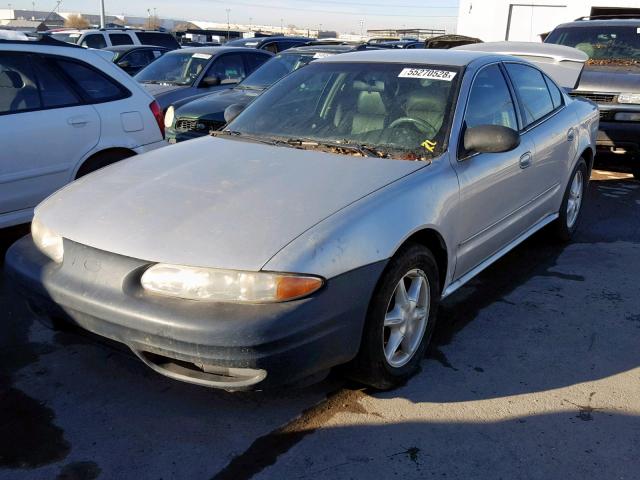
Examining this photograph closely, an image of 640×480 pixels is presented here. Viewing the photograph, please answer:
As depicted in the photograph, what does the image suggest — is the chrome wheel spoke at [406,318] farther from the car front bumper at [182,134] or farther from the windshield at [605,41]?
the windshield at [605,41]

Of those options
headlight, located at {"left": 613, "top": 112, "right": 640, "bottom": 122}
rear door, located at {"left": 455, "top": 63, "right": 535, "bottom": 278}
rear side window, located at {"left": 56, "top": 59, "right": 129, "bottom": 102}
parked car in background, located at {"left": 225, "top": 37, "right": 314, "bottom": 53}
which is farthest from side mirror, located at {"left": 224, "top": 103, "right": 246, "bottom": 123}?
parked car in background, located at {"left": 225, "top": 37, "right": 314, "bottom": 53}

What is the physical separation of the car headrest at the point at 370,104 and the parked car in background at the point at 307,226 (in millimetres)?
17

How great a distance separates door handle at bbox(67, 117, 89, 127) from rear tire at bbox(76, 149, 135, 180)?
27cm

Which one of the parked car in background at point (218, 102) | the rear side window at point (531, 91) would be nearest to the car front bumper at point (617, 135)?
the rear side window at point (531, 91)

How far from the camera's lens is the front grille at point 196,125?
306 inches

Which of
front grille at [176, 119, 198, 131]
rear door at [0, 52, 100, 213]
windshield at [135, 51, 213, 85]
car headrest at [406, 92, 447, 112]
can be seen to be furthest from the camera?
windshield at [135, 51, 213, 85]

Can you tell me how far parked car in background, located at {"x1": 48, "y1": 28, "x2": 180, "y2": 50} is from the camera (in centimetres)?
1659

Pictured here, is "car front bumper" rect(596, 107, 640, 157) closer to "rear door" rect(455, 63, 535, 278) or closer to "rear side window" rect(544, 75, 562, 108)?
"rear side window" rect(544, 75, 562, 108)

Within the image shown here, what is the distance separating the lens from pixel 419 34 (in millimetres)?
35906

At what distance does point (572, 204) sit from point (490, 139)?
240 cm

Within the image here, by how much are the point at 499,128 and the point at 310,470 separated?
6.72 feet

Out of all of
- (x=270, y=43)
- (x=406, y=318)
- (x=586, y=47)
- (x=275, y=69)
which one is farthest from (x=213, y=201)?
(x=270, y=43)

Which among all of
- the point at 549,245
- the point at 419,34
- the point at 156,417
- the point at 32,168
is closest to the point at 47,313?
the point at 156,417

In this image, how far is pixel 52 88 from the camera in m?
5.01
